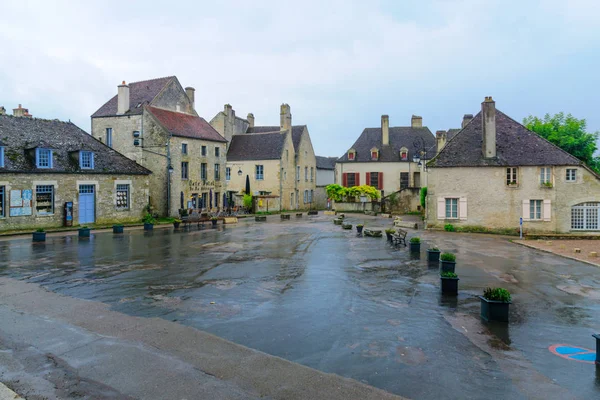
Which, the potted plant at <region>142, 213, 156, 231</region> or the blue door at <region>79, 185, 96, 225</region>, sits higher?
the blue door at <region>79, 185, 96, 225</region>

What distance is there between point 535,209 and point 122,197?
89.8 ft

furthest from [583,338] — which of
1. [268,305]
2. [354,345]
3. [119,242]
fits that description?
[119,242]

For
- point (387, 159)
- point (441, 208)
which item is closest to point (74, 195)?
point (441, 208)

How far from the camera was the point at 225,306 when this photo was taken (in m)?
9.99

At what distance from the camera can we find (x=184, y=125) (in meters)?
37.8

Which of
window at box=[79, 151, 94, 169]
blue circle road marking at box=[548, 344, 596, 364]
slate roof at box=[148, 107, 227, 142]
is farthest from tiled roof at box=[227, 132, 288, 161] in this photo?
blue circle road marking at box=[548, 344, 596, 364]

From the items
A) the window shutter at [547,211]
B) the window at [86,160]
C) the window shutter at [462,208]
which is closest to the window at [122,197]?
the window at [86,160]

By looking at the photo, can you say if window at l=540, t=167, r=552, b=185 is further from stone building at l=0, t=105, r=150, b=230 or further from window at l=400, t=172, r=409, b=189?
stone building at l=0, t=105, r=150, b=230

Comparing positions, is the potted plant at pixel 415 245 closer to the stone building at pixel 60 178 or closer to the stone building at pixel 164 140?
the stone building at pixel 164 140

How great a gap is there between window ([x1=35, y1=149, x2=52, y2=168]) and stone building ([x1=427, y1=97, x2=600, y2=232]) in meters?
24.0

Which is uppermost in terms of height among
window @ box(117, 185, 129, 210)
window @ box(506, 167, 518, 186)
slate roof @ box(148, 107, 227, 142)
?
slate roof @ box(148, 107, 227, 142)

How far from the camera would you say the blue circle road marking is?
724 centimetres

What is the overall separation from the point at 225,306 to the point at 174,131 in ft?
91.6

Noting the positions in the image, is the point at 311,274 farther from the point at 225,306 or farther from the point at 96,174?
the point at 96,174
